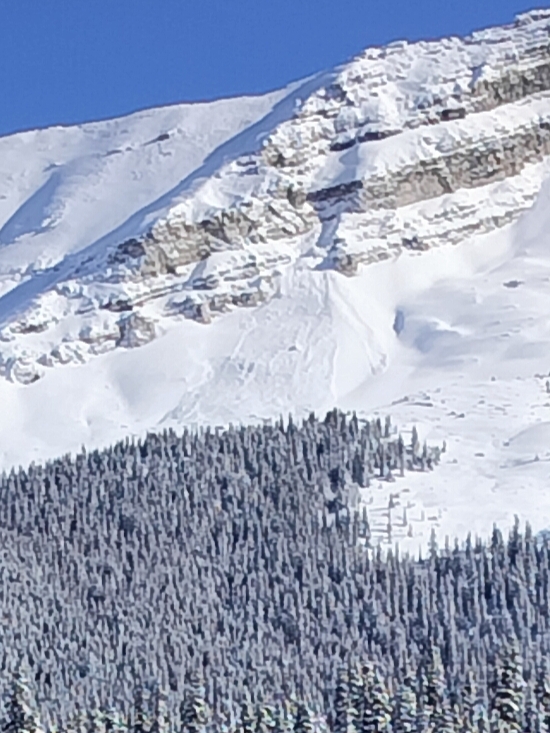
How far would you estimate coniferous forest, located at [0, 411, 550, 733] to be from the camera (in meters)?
135

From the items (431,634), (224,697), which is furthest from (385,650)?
(224,697)

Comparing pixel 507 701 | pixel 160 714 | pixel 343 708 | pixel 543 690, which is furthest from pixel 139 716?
pixel 543 690

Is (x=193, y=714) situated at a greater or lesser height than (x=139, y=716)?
greater

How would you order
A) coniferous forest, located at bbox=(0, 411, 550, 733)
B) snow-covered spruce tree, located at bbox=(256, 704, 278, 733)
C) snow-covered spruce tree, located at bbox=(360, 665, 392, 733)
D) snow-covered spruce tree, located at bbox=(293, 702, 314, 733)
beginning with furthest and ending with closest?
1. coniferous forest, located at bbox=(0, 411, 550, 733)
2. snow-covered spruce tree, located at bbox=(256, 704, 278, 733)
3. snow-covered spruce tree, located at bbox=(293, 702, 314, 733)
4. snow-covered spruce tree, located at bbox=(360, 665, 392, 733)

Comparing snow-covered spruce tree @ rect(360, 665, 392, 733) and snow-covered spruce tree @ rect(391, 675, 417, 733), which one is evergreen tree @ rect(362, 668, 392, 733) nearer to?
snow-covered spruce tree @ rect(360, 665, 392, 733)

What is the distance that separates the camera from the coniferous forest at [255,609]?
13538 cm

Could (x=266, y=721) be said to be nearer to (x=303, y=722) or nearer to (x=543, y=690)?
(x=303, y=722)

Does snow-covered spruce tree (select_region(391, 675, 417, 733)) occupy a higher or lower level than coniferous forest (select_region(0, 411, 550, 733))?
lower

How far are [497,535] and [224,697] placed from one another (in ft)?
104

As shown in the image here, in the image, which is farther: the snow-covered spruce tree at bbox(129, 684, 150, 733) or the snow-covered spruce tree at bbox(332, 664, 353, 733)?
the snow-covered spruce tree at bbox(129, 684, 150, 733)

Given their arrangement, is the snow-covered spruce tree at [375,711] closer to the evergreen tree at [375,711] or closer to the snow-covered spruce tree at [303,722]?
the evergreen tree at [375,711]

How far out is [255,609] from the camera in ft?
559

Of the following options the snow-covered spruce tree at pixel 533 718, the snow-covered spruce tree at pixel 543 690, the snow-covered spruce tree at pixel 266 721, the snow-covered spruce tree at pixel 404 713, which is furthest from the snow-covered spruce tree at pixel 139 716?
the snow-covered spruce tree at pixel 543 690

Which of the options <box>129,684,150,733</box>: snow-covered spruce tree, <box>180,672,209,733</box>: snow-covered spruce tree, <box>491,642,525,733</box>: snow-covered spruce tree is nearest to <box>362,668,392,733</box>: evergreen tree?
<box>491,642,525,733</box>: snow-covered spruce tree
